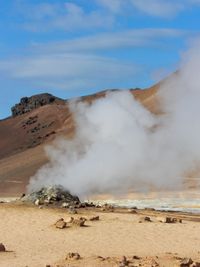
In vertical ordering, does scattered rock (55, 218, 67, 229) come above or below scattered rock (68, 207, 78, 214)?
below

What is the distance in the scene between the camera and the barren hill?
80.0m

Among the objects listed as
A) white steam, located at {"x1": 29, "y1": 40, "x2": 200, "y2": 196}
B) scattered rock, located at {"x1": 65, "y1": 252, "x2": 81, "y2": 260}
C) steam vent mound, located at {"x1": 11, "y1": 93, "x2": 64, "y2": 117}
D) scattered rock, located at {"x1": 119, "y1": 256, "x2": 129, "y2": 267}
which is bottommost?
scattered rock, located at {"x1": 119, "y1": 256, "x2": 129, "y2": 267}

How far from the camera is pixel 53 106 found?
11850cm

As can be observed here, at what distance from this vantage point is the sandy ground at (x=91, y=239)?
16344mm

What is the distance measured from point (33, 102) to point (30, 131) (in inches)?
562

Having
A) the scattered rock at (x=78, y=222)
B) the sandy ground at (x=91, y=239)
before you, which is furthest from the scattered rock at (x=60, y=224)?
the scattered rock at (x=78, y=222)

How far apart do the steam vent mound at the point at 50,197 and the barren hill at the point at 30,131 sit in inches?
1594

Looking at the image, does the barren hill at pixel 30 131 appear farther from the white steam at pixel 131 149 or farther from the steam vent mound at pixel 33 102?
the white steam at pixel 131 149

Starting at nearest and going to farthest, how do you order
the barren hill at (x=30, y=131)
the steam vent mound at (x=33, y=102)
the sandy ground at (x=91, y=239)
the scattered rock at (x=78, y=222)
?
the sandy ground at (x=91, y=239), the scattered rock at (x=78, y=222), the barren hill at (x=30, y=131), the steam vent mound at (x=33, y=102)

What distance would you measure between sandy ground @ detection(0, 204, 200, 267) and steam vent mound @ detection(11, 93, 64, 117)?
99.9 meters

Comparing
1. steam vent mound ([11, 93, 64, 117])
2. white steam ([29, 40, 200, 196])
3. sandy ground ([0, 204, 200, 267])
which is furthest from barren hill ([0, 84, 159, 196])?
sandy ground ([0, 204, 200, 267])

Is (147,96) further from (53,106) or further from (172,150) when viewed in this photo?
(172,150)

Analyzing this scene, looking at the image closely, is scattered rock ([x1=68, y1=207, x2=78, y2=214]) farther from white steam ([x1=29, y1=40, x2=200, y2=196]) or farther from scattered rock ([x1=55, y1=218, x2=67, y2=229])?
white steam ([x1=29, y1=40, x2=200, y2=196])

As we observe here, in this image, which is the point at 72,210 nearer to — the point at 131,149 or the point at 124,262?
the point at 124,262
